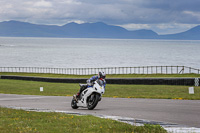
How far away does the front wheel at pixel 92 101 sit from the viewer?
15330 mm

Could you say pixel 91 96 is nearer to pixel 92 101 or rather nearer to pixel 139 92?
pixel 92 101

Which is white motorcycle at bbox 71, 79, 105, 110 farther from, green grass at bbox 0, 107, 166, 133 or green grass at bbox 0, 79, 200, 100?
green grass at bbox 0, 79, 200, 100

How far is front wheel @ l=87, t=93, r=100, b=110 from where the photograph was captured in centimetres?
1533

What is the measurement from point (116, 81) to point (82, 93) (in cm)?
2568

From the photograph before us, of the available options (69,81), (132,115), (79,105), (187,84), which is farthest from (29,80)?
(132,115)

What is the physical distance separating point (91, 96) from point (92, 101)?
24cm

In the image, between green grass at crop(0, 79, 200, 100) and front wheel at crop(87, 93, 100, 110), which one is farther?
green grass at crop(0, 79, 200, 100)

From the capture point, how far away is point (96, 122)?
10891 millimetres

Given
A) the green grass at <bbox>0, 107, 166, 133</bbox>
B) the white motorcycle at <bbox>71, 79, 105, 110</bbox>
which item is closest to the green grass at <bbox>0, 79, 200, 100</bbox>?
the white motorcycle at <bbox>71, 79, 105, 110</bbox>

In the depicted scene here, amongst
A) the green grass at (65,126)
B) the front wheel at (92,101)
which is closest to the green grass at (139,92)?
the front wheel at (92,101)

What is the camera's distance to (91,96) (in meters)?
15.7

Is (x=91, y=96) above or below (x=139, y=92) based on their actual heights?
above

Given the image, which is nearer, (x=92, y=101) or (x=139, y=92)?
(x=92, y=101)

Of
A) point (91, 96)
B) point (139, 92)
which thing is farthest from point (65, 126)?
point (139, 92)
